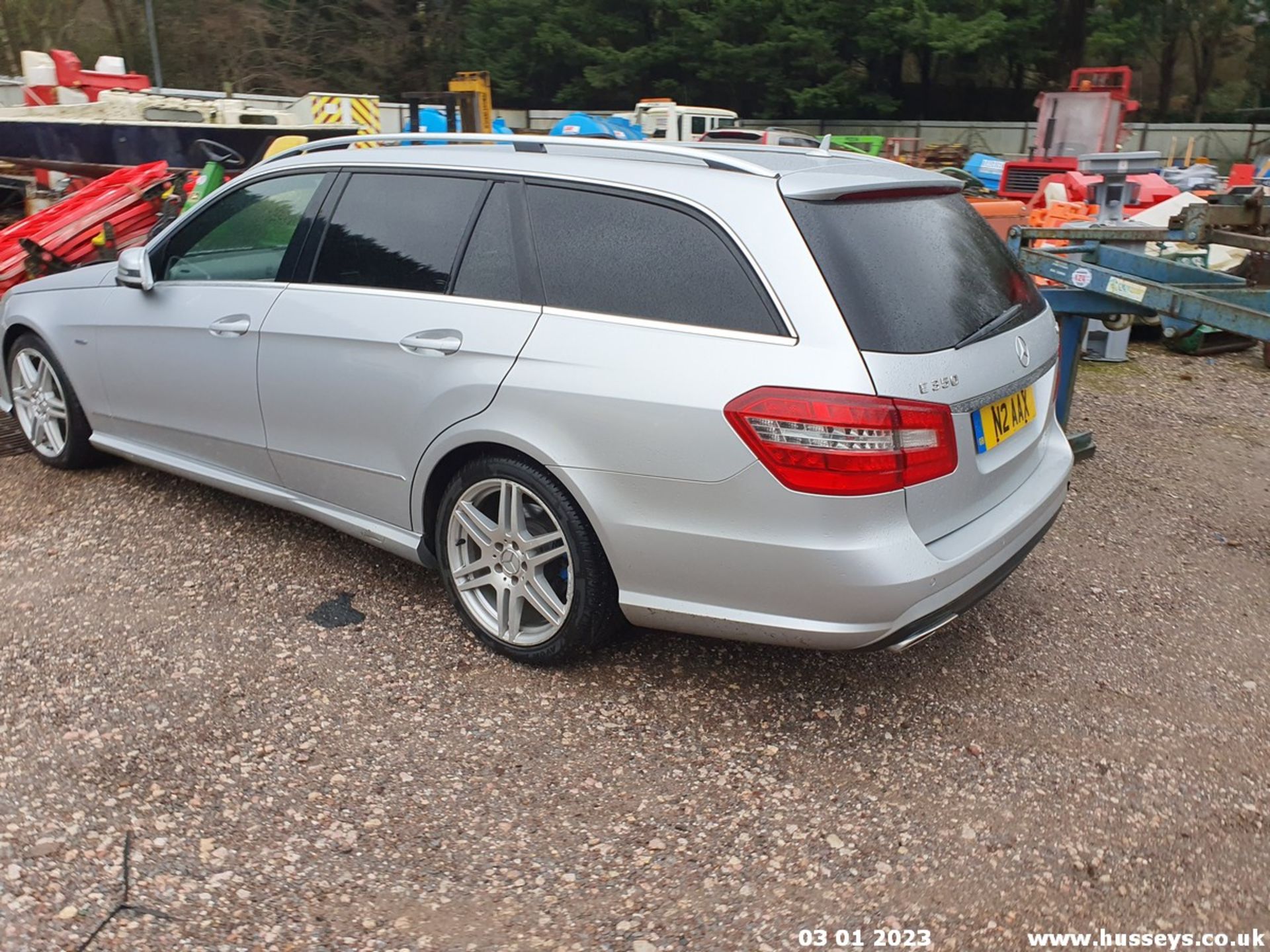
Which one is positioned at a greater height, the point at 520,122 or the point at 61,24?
the point at 61,24

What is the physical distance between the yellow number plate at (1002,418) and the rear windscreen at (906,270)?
230mm

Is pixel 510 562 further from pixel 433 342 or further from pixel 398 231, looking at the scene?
pixel 398 231

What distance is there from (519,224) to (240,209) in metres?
1.54

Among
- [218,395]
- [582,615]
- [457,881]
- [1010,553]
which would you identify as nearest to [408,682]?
[582,615]

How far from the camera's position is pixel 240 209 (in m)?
4.25

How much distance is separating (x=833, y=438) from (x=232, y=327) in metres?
2.51

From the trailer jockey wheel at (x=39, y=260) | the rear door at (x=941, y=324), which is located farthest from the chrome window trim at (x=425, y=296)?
the trailer jockey wheel at (x=39, y=260)

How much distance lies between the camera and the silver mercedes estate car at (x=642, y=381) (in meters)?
2.79

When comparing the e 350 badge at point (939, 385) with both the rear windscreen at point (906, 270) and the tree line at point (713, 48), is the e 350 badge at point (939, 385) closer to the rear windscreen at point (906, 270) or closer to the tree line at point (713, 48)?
the rear windscreen at point (906, 270)

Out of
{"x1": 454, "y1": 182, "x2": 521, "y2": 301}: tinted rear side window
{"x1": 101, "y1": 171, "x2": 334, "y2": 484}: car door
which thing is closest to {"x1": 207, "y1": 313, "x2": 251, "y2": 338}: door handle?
{"x1": 101, "y1": 171, "x2": 334, "y2": 484}: car door

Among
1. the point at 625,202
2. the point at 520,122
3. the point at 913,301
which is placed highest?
the point at 625,202

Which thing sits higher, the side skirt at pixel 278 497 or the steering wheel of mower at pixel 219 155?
the steering wheel of mower at pixel 219 155

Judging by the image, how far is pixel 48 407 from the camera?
511cm

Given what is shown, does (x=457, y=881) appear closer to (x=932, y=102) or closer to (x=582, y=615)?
(x=582, y=615)
